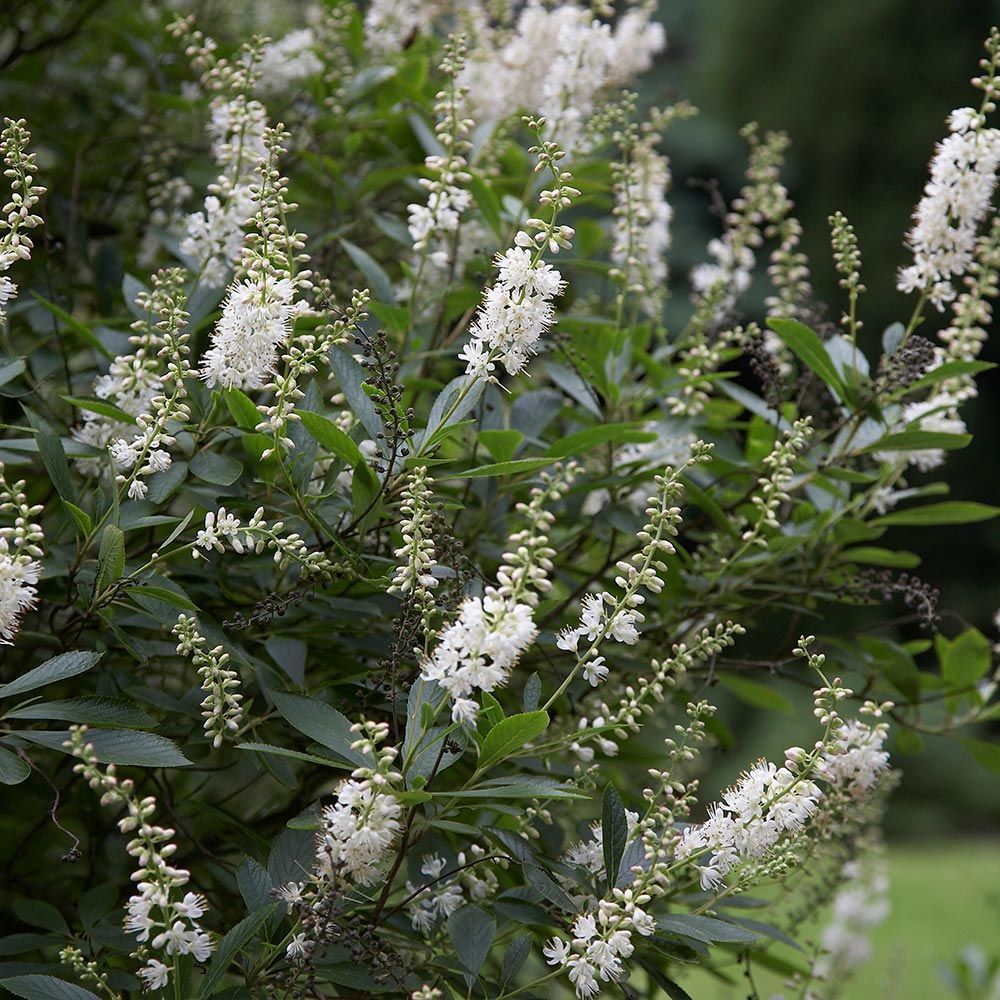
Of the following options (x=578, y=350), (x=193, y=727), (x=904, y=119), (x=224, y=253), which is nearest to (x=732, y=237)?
(x=578, y=350)

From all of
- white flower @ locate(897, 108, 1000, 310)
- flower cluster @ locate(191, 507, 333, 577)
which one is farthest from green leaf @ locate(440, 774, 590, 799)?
white flower @ locate(897, 108, 1000, 310)

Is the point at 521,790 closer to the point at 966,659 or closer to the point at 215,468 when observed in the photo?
the point at 215,468

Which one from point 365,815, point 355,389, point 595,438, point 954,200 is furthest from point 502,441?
point 954,200

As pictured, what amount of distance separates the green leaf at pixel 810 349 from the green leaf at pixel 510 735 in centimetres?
84

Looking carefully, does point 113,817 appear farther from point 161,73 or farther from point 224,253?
point 161,73

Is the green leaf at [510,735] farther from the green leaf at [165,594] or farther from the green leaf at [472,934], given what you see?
the green leaf at [165,594]

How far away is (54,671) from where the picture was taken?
1322mm

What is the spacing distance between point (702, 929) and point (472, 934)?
28 centimetres

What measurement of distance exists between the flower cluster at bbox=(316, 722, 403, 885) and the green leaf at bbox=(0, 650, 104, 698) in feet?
1.09

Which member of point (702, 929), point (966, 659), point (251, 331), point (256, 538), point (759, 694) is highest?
point (251, 331)

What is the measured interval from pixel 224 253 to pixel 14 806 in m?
1.06

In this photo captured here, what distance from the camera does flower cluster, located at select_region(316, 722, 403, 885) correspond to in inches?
47.3

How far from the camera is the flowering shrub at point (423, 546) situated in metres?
1.33

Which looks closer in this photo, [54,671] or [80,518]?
[54,671]
